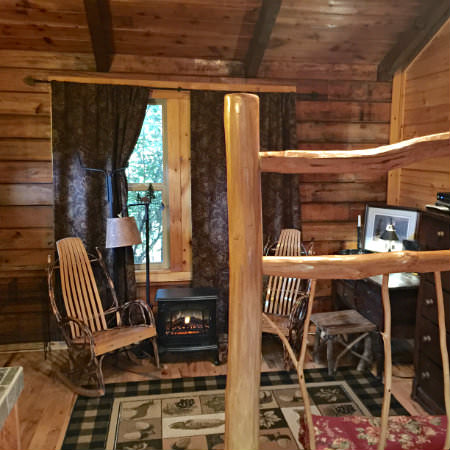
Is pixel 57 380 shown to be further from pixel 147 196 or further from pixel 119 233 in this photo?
pixel 147 196

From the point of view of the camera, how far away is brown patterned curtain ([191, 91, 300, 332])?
404 centimetres

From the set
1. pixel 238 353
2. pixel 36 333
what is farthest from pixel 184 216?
pixel 238 353

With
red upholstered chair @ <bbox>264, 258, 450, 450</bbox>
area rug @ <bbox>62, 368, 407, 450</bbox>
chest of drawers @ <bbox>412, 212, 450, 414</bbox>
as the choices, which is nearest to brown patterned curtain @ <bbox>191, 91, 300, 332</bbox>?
area rug @ <bbox>62, 368, 407, 450</bbox>

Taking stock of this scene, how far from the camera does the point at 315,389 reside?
3320 mm

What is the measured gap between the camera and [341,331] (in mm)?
3445

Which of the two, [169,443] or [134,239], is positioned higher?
[134,239]

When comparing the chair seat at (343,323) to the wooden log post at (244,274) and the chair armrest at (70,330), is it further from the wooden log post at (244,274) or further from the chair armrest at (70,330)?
the wooden log post at (244,274)

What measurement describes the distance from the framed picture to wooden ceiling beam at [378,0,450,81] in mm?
1215

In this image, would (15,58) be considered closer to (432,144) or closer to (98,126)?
(98,126)

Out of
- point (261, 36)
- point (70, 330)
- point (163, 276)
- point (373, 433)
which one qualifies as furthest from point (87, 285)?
point (373, 433)

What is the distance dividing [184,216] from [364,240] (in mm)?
1640

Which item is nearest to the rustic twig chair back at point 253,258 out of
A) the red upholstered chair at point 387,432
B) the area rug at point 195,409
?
the red upholstered chair at point 387,432

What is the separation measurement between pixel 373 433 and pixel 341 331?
2.05 meters

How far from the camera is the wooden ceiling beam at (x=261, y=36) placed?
3.29 m
